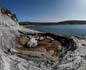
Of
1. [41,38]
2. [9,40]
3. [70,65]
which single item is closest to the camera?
[70,65]

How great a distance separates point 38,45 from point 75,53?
12.0 ft

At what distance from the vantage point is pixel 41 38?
17.0m

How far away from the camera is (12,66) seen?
9.76 metres

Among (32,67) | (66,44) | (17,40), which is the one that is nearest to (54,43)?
(66,44)

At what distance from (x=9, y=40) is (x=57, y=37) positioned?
5.30m

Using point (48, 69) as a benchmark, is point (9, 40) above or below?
above

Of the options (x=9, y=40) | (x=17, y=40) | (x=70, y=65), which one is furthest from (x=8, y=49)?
(x=70, y=65)

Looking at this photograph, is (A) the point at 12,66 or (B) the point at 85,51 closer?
(A) the point at 12,66

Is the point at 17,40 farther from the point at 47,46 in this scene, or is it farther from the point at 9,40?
the point at 47,46

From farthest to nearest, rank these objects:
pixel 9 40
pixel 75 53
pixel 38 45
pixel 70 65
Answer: pixel 38 45 < pixel 9 40 < pixel 75 53 < pixel 70 65

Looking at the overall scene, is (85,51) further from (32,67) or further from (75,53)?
(32,67)

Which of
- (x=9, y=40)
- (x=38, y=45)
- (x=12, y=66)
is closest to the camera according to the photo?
(x=12, y=66)

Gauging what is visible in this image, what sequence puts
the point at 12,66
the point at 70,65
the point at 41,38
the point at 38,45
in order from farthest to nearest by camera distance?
the point at 41,38 → the point at 38,45 → the point at 70,65 → the point at 12,66

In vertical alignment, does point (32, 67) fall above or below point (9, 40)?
below
